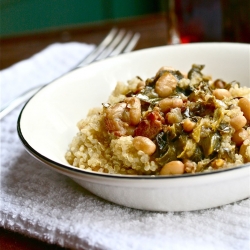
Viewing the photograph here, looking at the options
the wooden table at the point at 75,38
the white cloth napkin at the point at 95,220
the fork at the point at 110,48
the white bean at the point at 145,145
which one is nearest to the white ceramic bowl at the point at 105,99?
the white cloth napkin at the point at 95,220

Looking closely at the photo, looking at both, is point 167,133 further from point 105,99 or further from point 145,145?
point 105,99

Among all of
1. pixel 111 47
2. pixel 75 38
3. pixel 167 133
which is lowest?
pixel 75 38

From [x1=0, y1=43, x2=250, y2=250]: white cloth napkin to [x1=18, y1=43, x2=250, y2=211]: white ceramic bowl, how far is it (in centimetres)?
4

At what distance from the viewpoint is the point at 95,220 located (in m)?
1.22

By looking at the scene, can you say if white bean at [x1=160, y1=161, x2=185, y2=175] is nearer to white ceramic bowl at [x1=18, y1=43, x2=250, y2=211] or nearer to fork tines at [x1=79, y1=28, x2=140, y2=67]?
white ceramic bowl at [x1=18, y1=43, x2=250, y2=211]

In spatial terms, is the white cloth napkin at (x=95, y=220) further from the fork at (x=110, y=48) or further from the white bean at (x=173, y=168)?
the fork at (x=110, y=48)

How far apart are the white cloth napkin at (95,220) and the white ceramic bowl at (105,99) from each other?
4 centimetres

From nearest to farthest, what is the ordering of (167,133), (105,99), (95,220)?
(95,220)
(167,133)
(105,99)

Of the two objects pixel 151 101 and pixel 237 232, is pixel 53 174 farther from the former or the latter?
pixel 237 232

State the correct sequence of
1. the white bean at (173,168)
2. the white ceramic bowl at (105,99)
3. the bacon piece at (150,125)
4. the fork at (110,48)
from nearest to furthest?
the white ceramic bowl at (105,99) < the white bean at (173,168) < the bacon piece at (150,125) < the fork at (110,48)

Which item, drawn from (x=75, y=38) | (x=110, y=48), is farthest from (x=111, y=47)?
(x=75, y=38)

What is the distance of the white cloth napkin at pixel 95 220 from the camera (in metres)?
1.11

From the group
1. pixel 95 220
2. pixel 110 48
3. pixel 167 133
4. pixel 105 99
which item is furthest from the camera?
pixel 110 48

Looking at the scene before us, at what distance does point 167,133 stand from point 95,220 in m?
0.33
